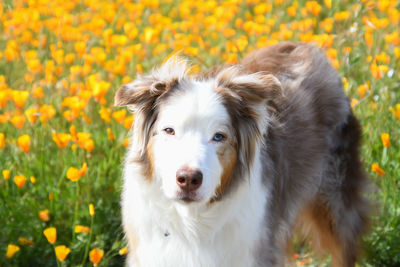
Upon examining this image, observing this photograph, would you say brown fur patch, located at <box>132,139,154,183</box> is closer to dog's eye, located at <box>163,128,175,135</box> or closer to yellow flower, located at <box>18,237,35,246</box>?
dog's eye, located at <box>163,128,175,135</box>

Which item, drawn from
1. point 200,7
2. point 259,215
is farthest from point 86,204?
point 200,7

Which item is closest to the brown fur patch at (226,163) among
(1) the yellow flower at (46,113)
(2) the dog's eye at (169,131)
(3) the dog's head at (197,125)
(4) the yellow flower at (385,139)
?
(3) the dog's head at (197,125)

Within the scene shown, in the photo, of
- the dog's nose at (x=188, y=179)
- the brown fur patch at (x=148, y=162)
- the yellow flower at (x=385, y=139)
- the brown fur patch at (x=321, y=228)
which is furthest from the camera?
the brown fur patch at (x=321, y=228)

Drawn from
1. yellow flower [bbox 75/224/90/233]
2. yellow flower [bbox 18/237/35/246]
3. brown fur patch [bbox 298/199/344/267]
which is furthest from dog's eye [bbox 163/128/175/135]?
brown fur patch [bbox 298/199/344/267]

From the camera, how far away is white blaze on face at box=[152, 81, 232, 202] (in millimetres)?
2756

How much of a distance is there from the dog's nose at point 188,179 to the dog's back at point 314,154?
819 millimetres

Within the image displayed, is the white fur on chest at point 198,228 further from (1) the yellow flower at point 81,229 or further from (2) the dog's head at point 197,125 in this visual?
(1) the yellow flower at point 81,229

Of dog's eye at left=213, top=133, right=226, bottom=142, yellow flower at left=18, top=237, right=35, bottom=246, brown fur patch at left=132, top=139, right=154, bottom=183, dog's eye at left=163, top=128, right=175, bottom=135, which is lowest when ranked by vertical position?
yellow flower at left=18, top=237, right=35, bottom=246

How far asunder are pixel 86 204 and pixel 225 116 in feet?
5.23

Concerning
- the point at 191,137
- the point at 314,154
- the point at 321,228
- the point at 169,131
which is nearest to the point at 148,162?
the point at 169,131

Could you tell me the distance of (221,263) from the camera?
3.24 meters

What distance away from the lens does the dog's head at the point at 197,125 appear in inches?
110

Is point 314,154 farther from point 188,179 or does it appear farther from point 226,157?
point 188,179

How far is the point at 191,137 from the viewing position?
2846mm
